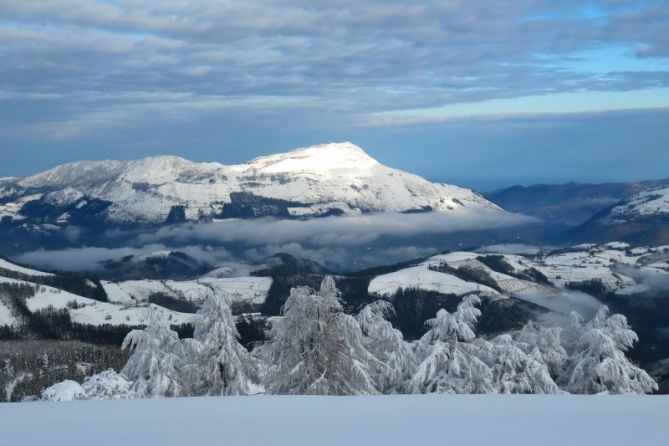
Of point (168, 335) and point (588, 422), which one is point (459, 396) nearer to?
point (588, 422)

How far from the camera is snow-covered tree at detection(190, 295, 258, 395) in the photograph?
→ 3084 centimetres

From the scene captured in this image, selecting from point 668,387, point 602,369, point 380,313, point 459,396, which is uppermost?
point 459,396

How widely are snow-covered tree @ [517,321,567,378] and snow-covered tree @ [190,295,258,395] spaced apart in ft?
55.6

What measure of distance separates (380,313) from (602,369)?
11726mm

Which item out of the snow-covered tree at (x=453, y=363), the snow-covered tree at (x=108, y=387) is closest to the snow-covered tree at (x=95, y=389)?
the snow-covered tree at (x=108, y=387)

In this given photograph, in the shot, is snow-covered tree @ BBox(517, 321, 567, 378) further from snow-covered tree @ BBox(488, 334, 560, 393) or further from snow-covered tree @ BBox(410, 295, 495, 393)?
snow-covered tree @ BBox(410, 295, 495, 393)

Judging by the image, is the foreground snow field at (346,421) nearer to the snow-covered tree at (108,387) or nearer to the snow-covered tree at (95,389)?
the snow-covered tree at (95,389)

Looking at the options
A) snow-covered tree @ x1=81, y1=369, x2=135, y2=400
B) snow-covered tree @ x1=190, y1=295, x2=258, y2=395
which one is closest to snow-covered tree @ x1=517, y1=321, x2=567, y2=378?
snow-covered tree @ x1=190, y1=295, x2=258, y2=395

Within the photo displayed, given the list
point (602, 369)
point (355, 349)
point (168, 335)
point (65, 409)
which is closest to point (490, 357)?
point (602, 369)

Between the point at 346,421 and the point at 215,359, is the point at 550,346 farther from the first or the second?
the point at 346,421

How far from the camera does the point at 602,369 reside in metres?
32.8

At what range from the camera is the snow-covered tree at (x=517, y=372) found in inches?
1244

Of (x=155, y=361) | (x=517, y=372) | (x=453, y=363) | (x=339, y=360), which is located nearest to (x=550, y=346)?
(x=517, y=372)

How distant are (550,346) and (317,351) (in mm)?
18228
